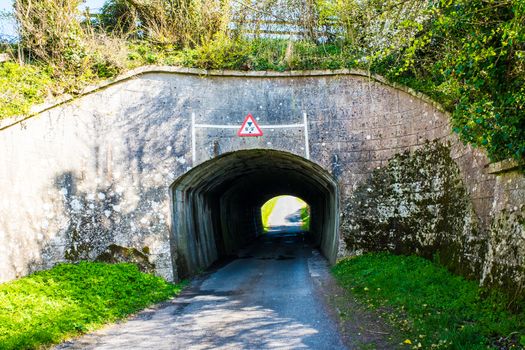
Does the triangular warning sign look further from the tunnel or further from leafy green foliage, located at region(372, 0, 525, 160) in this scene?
leafy green foliage, located at region(372, 0, 525, 160)

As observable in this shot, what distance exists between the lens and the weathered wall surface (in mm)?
9227

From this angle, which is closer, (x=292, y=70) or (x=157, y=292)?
(x=157, y=292)

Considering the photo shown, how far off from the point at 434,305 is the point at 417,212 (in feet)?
11.9

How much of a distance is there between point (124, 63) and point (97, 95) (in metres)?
1.02

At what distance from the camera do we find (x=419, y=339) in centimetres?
496

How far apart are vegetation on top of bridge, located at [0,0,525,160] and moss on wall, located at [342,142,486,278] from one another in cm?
153

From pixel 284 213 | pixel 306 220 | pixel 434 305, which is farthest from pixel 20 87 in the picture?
pixel 284 213

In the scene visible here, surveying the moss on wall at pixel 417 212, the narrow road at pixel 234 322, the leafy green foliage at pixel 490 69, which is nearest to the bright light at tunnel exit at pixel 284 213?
the moss on wall at pixel 417 212

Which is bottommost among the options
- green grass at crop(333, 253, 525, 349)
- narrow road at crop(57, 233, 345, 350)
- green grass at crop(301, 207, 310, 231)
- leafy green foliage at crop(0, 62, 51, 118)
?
green grass at crop(301, 207, 310, 231)

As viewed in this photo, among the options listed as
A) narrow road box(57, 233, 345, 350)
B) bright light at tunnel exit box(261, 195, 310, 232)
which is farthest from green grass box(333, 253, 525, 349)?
bright light at tunnel exit box(261, 195, 310, 232)

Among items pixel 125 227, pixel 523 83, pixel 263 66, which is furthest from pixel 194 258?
pixel 523 83

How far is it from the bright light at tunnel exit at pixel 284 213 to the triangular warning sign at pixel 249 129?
31.3 m

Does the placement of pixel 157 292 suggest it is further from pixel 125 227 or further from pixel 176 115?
pixel 176 115

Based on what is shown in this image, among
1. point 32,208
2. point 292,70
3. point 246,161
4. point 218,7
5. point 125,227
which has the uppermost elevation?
point 218,7
